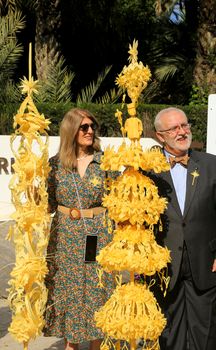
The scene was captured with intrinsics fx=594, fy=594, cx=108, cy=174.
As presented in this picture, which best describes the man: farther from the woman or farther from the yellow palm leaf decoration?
the yellow palm leaf decoration

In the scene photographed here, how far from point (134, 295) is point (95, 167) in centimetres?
99

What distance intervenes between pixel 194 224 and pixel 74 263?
32.7 inches

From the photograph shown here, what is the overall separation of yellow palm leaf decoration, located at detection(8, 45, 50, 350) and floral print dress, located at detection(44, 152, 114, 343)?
0.35 metres

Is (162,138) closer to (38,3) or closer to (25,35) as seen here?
(38,3)

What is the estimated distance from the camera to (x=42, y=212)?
10.8ft

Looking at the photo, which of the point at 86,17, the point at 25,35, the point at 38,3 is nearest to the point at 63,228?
the point at 38,3

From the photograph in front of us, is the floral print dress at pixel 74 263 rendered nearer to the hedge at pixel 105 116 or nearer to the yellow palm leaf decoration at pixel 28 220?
the yellow palm leaf decoration at pixel 28 220

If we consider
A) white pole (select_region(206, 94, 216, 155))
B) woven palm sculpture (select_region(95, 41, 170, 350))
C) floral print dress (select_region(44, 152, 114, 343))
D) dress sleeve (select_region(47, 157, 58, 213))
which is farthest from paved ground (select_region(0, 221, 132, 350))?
white pole (select_region(206, 94, 216, 155))

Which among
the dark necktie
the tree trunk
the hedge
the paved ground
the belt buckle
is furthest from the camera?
the tree trunk

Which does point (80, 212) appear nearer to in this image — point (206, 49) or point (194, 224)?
point (194, 224)

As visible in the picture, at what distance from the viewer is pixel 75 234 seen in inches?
143

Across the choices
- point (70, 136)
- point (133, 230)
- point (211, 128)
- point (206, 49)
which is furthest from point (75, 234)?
point (206, 49)

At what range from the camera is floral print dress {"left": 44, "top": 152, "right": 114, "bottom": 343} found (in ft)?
12.0

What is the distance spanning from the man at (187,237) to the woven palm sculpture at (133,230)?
282mm
